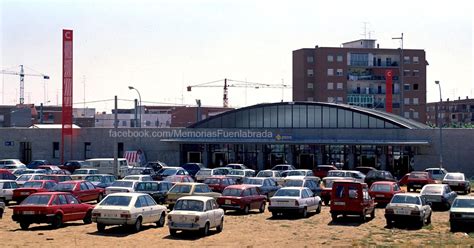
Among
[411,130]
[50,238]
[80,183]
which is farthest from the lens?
[411,130]

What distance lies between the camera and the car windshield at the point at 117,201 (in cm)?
2731

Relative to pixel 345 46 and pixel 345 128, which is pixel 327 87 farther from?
pixel 345 128

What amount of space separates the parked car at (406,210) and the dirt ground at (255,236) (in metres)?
0.42

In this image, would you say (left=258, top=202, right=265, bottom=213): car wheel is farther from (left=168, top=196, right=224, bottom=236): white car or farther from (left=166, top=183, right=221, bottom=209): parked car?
(left=168, top=196, right=224, bottom=236): white car

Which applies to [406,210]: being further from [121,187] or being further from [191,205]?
[121,187]

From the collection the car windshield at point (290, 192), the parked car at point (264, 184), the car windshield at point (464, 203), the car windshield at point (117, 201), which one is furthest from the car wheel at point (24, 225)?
the parked car at point (264, 184)


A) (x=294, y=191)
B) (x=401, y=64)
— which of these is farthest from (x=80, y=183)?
(x=401, y=64)

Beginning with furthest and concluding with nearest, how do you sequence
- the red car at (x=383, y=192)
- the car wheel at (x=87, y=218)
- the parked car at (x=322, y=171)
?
the parked car at (x=322, y=171) → the red car at (x=383, y=192) → the car wheel at (x=87, y=218)

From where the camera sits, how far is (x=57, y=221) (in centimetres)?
2830

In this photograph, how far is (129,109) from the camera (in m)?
172

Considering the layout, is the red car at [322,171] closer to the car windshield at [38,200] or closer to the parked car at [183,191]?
the parked car at [183,191]

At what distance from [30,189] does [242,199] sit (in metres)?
10.8

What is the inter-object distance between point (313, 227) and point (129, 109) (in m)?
144

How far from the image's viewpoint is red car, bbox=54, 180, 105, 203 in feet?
119
